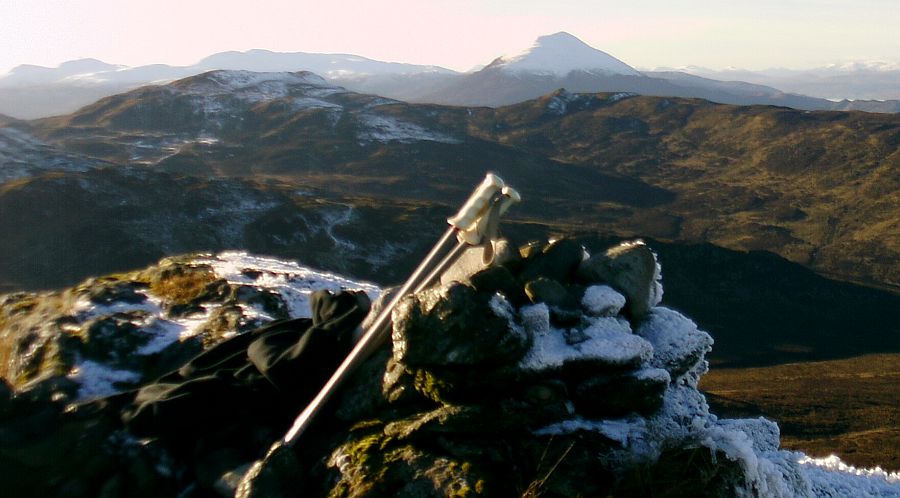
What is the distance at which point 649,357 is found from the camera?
21.6ft

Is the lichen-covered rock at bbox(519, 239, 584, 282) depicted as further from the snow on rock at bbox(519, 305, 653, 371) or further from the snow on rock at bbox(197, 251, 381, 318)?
the snow on rock at bbox(197, 251, 381, 318)

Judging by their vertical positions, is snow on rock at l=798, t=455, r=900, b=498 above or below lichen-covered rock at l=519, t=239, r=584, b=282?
below

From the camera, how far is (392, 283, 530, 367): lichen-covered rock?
6152 mm

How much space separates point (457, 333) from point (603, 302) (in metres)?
1.54

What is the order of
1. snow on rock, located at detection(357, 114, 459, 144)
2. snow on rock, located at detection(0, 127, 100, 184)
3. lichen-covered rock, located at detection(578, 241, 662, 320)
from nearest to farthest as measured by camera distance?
lichen-covered rock, located at detection(578, 241, 662, 320) < snow on rock, located at detection(0, 127, 100, 184) < snow on rock, located at detection(357, 114, 459, 144)

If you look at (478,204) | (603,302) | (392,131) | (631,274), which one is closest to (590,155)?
(392,131)

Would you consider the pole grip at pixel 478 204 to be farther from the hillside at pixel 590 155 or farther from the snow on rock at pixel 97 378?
the hillside at pixel 590 155

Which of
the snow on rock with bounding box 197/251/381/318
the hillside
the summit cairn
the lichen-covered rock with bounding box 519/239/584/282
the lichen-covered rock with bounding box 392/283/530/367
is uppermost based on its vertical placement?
the lichen-covered rock with bounding box 519/239/584/282

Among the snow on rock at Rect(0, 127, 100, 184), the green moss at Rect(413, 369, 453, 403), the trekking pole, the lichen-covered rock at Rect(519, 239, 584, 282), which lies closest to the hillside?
the snow on rock at Rect(0, 127, 100, 184)

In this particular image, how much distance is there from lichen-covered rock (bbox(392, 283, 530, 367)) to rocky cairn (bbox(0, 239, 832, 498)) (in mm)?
12

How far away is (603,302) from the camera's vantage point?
22.5 feet

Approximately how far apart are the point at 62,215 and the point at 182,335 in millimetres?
58398

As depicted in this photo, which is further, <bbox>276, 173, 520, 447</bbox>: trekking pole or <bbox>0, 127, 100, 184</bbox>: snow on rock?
<bbox>0, 127, 100, 184</bbox>: snow on rock

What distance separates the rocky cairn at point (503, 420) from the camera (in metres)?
5.72
